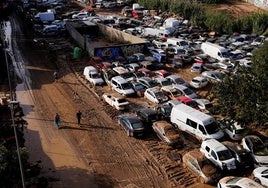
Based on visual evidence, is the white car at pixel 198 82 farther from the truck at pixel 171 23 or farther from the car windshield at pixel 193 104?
the truck at pixel 171 23

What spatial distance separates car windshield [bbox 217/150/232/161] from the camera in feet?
78.7

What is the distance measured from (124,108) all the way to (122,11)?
1957 inches

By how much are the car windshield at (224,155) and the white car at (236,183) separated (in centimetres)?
188

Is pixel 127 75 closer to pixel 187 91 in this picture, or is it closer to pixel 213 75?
pixel 187 91

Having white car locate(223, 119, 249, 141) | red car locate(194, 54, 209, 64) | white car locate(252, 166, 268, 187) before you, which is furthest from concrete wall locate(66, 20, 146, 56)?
white car locate(252, 166, 268, 187)

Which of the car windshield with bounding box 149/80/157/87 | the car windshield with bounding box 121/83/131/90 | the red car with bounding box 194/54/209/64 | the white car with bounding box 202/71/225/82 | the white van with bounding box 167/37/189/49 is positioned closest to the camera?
the car windshield with bounding box 121/83/131/90

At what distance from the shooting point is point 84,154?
26.1m

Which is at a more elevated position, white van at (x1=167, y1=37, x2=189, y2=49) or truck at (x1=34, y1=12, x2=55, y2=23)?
truck at (x1=34, y1=12, x2=55, y2=23)

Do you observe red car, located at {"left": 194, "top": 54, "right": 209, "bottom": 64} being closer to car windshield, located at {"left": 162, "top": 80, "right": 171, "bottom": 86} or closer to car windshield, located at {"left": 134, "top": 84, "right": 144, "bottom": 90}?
car windshield, located at {"left": 162, "top": 80, "right": 171, "bottom": 86}

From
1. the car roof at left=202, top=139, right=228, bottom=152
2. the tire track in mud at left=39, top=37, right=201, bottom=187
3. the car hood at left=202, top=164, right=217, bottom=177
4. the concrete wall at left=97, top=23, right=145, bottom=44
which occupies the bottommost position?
the tire track in mud at left=39, top=37, right=201, bottom=187

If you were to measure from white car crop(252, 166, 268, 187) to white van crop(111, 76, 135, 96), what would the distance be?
15318mm

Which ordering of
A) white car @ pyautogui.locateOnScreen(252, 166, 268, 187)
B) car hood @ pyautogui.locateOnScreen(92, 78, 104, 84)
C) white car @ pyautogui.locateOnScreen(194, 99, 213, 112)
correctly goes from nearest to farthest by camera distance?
white car @ pyautogui.locateOnScreen(252, 166, 268, 187) < white car @ pyautogui.locateOnScreen(194, 99, 213, 112) < car hood @ pyautogui.locateOnScreen(92, 78, 104, 84)

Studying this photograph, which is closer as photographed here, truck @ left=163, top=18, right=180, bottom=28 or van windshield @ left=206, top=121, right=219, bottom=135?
van windshield @ left=206, top=121, right=219, bottom=135

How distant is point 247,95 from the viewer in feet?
81.8
